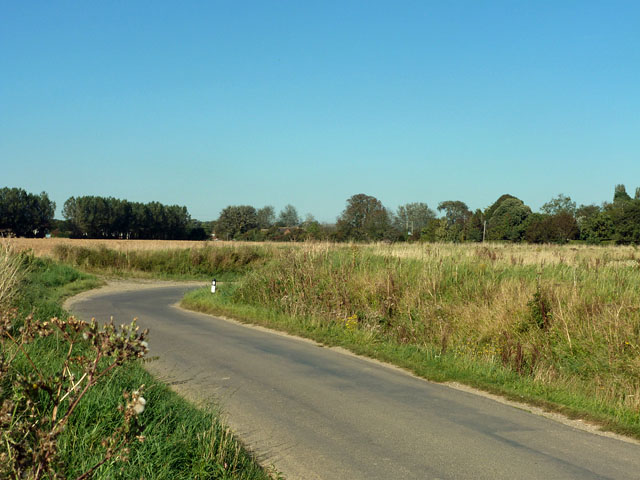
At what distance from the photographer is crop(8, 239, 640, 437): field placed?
9.78m

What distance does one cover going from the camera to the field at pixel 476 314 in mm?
9781

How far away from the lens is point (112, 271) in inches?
1626

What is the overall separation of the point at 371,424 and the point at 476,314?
6277mm

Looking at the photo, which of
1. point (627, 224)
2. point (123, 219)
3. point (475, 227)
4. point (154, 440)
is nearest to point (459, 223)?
point (475, 227)

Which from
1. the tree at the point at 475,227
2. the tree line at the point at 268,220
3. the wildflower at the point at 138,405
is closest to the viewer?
the wildflower at the point at 138,405

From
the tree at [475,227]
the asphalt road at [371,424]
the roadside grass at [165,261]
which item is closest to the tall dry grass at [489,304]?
the asphalt road at [371,424]

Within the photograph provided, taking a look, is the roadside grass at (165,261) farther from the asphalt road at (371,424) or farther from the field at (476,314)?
the asphalt road at (371,424)

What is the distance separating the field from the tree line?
4867 cm

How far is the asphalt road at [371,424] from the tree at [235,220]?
99.8 meters

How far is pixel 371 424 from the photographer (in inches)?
294

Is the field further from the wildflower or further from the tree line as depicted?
the tree line

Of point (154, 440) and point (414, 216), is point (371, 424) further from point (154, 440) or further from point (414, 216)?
point (414, 216)

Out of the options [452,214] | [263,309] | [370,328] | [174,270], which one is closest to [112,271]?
[174,270]

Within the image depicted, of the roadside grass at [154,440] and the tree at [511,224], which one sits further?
the tree at [511,224]
